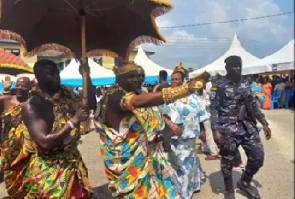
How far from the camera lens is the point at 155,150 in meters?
3.58

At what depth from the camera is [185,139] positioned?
461 centimetres

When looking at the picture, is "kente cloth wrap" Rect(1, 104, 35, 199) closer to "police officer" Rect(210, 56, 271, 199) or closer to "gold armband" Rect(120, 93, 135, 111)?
"gold armband" Rect(120, 93, 135, 111)

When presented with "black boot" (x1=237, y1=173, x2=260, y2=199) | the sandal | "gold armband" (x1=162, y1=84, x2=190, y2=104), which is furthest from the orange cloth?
"gold armband" (x1=162, y1=84, x2=190, y2=104)

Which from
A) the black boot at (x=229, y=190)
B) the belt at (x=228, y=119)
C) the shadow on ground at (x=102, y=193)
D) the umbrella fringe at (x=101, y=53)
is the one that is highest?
the umbrella fringe at (x=101, y=53)

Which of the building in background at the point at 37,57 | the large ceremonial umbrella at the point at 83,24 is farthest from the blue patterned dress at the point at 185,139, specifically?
the building in background at the point at 37,57

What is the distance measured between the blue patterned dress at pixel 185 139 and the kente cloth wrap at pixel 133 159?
1.27 meters

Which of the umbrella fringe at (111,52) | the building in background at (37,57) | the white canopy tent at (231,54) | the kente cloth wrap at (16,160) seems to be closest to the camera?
the umbrella fringe at (111,52)

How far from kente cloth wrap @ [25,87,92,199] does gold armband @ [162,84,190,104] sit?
96cm

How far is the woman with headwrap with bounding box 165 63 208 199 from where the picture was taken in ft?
14.9

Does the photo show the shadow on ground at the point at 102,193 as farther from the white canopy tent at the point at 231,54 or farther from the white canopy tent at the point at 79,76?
the white canopy tent at the point at 231,54

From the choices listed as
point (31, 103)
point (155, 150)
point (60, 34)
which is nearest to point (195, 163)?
point (155, 150)

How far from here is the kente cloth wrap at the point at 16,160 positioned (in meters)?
3.15

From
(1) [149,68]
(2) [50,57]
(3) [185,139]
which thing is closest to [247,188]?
(3) [185,139]

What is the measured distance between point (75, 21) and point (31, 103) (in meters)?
1.44
